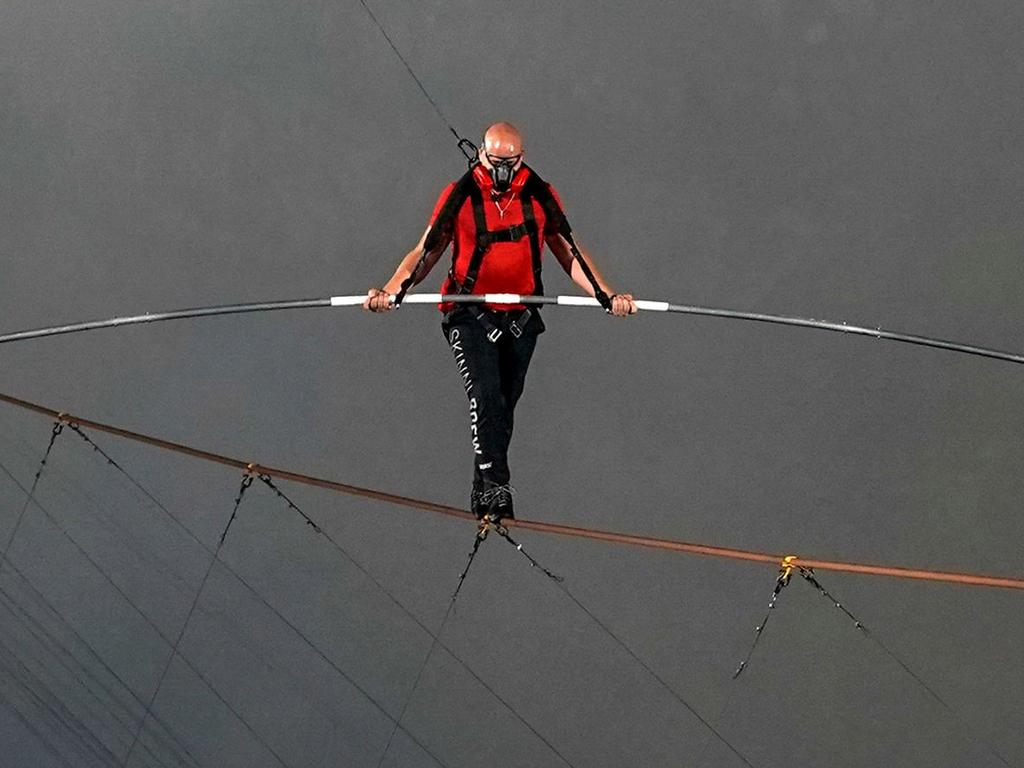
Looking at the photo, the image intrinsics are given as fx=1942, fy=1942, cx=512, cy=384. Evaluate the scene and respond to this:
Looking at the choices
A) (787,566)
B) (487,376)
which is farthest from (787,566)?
(487,376)

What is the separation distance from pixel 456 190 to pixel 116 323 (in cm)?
131

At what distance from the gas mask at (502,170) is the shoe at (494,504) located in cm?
100

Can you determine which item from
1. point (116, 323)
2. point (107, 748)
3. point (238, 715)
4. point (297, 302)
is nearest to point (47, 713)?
point (107, 748)

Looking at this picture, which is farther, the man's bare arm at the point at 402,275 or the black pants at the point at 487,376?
the black pants at the point at 487,376

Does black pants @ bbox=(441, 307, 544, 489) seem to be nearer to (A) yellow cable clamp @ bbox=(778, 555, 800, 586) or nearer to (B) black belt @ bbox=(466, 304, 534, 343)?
(B) black belt @ bbox=(466, 304, 534, 343)

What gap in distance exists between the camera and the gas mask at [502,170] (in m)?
6.18

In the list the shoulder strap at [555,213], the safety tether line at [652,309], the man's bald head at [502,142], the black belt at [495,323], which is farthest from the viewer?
the black belt at [495,323]

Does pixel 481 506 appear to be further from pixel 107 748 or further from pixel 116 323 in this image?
pixel 107 748

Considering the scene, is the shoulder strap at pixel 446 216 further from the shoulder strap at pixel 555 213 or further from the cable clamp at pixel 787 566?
the cable clamp at pixel 787 566

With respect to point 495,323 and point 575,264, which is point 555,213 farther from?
point 495,323

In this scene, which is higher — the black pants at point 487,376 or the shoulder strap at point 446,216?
the shoulder strap at point 446,216

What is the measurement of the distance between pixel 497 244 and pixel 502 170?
0.26 meters

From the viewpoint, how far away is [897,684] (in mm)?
9812

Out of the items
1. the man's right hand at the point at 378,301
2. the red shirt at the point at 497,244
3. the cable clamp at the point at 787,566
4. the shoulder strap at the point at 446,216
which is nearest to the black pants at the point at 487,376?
the red shirt at the point at 497,244
